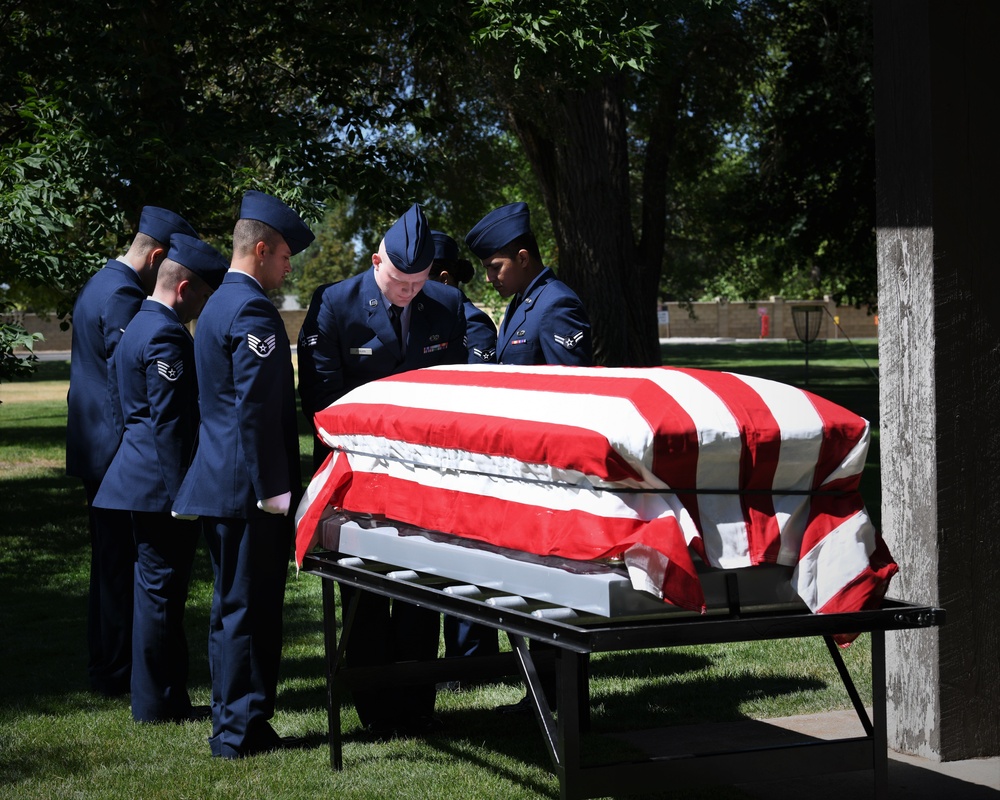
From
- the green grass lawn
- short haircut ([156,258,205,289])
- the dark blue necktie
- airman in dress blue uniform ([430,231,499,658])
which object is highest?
short haircut ([156,258,205,289])

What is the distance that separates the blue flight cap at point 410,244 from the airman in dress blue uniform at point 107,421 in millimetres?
1403

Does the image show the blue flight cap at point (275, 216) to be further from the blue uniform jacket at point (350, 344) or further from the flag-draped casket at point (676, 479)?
the flag-draped casket at point (676, 479)

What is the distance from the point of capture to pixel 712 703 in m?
6.28

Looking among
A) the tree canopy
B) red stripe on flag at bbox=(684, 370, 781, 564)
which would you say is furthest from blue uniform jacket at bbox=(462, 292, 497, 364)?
the tree canopy

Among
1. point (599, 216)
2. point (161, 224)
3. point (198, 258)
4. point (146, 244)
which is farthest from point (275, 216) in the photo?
point (599, 216)

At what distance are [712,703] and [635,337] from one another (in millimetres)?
12631

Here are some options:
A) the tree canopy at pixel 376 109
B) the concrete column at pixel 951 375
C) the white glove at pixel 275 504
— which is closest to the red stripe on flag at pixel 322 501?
the white glove at pixel 275 504

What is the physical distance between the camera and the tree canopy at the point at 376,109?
34.4 feet

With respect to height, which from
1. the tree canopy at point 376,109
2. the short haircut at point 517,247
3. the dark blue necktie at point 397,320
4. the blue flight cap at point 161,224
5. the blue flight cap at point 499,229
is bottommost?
the dark blue necktie at point 397,320

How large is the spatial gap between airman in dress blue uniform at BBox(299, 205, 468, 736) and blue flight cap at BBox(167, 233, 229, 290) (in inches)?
22.3

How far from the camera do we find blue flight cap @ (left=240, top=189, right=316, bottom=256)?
5.45 meters

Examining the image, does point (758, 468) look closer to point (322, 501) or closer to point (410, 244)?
point (322, 501)

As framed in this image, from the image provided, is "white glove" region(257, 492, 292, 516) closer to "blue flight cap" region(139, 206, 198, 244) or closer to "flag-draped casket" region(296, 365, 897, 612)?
"flag-draped casket" region(296, 365, 897, 612)

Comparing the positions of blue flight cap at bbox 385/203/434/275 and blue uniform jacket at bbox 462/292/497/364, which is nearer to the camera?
blue flight cap at bbox 385/203/434/275
